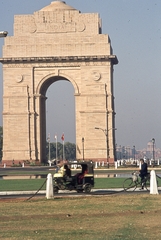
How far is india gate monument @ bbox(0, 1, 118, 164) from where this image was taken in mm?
72688

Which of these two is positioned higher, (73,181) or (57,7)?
(57,7)

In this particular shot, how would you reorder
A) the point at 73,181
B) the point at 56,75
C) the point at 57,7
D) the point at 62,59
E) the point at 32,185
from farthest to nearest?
the point at 57,7
the point at 56,75
the point at 62,59
the point at 32,185
the point at 73,181

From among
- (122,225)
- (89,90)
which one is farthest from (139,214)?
(89,90)

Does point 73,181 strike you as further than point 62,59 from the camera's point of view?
No

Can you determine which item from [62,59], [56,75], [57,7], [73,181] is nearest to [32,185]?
[73,181]

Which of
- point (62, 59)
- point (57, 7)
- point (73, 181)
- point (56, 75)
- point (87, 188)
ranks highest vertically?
point (57, 7)

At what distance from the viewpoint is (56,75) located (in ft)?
241

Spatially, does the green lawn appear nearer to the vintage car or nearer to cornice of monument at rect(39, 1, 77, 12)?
the vintage car

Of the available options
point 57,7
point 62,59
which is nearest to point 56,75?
point 62,59

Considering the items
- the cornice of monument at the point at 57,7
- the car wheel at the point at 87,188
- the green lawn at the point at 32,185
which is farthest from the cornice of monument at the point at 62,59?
the car wheel at the point at 87,188

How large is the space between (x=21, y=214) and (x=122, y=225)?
12.0 feet

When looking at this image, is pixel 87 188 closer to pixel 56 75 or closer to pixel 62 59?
pixel 62 59

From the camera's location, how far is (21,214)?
19.1m

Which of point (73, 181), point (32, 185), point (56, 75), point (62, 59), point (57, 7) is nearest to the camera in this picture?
point (73, 181)
